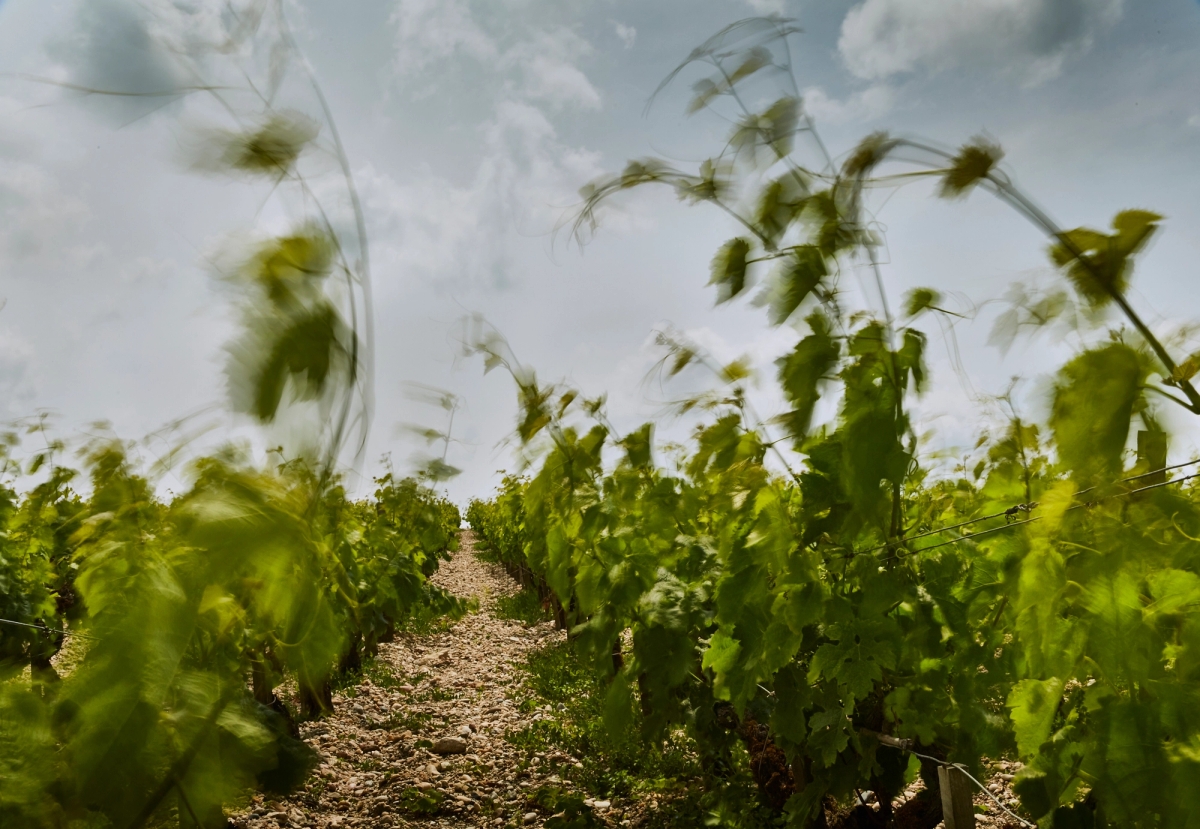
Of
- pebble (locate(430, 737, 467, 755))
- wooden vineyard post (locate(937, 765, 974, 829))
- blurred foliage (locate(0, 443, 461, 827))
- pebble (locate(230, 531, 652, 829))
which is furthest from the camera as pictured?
pebble (locate(430, 737, 467, 755))

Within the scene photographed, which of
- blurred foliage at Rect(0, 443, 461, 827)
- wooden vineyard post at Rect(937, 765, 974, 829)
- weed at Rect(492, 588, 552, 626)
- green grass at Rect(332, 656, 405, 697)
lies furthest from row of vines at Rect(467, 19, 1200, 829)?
weed at Rect(492, 588, 552, 626)

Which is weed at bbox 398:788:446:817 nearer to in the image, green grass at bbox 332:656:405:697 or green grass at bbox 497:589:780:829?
green grass at bbox 497:589:780:829

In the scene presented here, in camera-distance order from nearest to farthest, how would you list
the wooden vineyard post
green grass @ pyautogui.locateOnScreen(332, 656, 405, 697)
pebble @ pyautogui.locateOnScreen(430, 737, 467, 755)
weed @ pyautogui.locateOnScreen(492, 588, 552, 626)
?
the wooden vineyard post, pebble @ pyautogui.locateOnScreen(430, 737, 467, 755), green grass @ pyautogui.locateOnScreen(332, 656, 405, 697), weed @ pyautogui.locateOnScreen(492, 588, 552, 626)

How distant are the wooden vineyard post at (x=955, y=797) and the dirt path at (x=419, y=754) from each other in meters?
2.22

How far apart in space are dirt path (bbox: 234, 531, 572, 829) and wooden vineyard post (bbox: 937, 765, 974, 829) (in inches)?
87.5

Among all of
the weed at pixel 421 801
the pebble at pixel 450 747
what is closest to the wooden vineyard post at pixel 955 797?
the weed at pixel 421 801

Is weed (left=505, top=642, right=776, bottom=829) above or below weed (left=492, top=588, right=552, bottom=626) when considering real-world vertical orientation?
below

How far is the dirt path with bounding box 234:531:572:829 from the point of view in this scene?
4.38 meters

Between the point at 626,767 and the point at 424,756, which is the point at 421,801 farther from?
the point at 626,767

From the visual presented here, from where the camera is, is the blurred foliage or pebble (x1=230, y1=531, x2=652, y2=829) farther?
pebble (x1=230, y1=531, x2=652, y2=829)

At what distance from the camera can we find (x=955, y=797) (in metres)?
2.46

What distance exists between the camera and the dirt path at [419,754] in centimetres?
438

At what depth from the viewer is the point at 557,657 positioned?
27.4ft

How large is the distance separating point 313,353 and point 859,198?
1.26 meters
